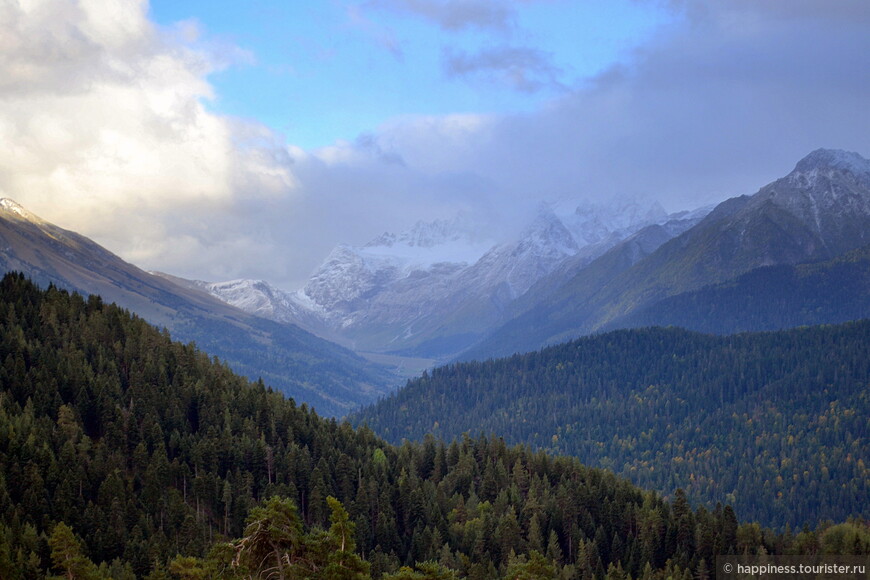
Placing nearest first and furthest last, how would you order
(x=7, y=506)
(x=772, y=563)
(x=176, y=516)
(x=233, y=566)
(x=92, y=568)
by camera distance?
(x=233, y=566), (x=92, y=568), (x=7, y=506), (x=176, y=516), (x=772, y=563)

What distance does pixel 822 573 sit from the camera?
552ft

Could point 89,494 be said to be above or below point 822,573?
below

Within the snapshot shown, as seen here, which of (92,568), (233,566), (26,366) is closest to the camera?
(233,566)

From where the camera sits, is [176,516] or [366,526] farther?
[366,526]

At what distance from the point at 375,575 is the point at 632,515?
2768 inches

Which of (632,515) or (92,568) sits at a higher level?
(632,515)

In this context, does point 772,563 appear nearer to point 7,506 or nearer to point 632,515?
point 632,515

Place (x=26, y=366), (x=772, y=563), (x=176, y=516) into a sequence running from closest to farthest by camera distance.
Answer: (x=176, y=516)
(x=772, y=563)
(x=26, y=366)

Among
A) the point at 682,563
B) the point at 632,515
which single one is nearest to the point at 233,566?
the point at 682,563

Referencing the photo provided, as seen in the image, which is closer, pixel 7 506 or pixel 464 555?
pixel 7 506

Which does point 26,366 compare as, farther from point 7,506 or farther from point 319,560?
point 319,560

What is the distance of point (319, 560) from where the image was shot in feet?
237

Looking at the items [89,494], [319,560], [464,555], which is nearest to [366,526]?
[464,555]

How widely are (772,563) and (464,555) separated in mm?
59896
